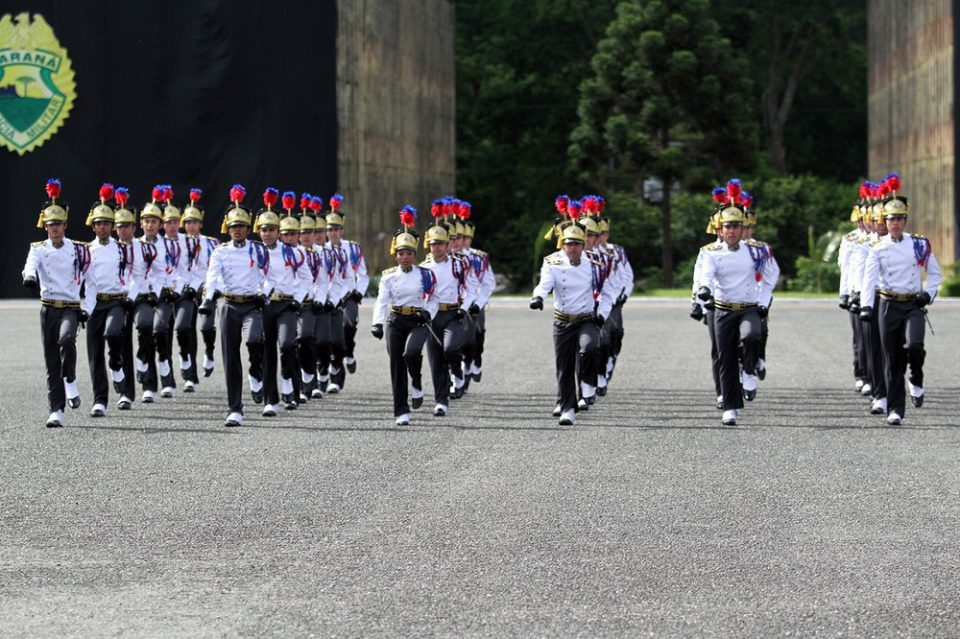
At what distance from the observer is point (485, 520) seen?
994cm

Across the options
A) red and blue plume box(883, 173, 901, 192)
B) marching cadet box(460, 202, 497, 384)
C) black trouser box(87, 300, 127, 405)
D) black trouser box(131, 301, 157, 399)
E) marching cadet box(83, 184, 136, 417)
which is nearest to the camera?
red and blue plume box(883, 173, 901, 192)

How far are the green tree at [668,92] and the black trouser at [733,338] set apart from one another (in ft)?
108

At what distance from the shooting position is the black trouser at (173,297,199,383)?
18.9 metres

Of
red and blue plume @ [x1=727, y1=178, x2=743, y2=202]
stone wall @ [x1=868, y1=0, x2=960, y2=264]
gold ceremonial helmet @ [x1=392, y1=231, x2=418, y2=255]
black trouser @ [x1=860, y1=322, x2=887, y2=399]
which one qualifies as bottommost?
black trouser @ [x1=860, y1=322, x2=887, y2=399]

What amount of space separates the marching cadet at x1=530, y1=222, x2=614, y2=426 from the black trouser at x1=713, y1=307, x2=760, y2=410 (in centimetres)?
104

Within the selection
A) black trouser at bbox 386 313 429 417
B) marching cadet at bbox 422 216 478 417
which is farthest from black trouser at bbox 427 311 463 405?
black trouser at bbox 386 313 429 417

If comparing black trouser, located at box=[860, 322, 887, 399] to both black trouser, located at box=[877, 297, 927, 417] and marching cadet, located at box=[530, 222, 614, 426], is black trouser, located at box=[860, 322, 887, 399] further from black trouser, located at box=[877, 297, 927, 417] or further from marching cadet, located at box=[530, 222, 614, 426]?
marching cadet, located at box=[530, 222, 614, 426]

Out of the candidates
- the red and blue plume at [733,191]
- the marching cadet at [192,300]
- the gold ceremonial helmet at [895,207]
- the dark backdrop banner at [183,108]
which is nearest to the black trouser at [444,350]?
the red and blue plume at [733,191]

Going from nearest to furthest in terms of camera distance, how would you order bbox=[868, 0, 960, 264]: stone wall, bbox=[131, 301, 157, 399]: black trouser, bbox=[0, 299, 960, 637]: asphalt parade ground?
bbox=[0, 299, 960, 637]: asphalt parade ground → bbox=[131, 301, 157, 399]: black trouser → bbox=[868, 0, 960, 264]: stone wall

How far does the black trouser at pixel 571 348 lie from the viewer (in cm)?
1540

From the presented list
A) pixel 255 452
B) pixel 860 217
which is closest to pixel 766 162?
pixel 860 217

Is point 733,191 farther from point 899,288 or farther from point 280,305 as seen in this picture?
point 280,305

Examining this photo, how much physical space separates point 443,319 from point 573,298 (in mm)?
1449

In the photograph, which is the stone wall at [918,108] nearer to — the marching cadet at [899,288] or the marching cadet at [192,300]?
the marching cadet at [192,300]
